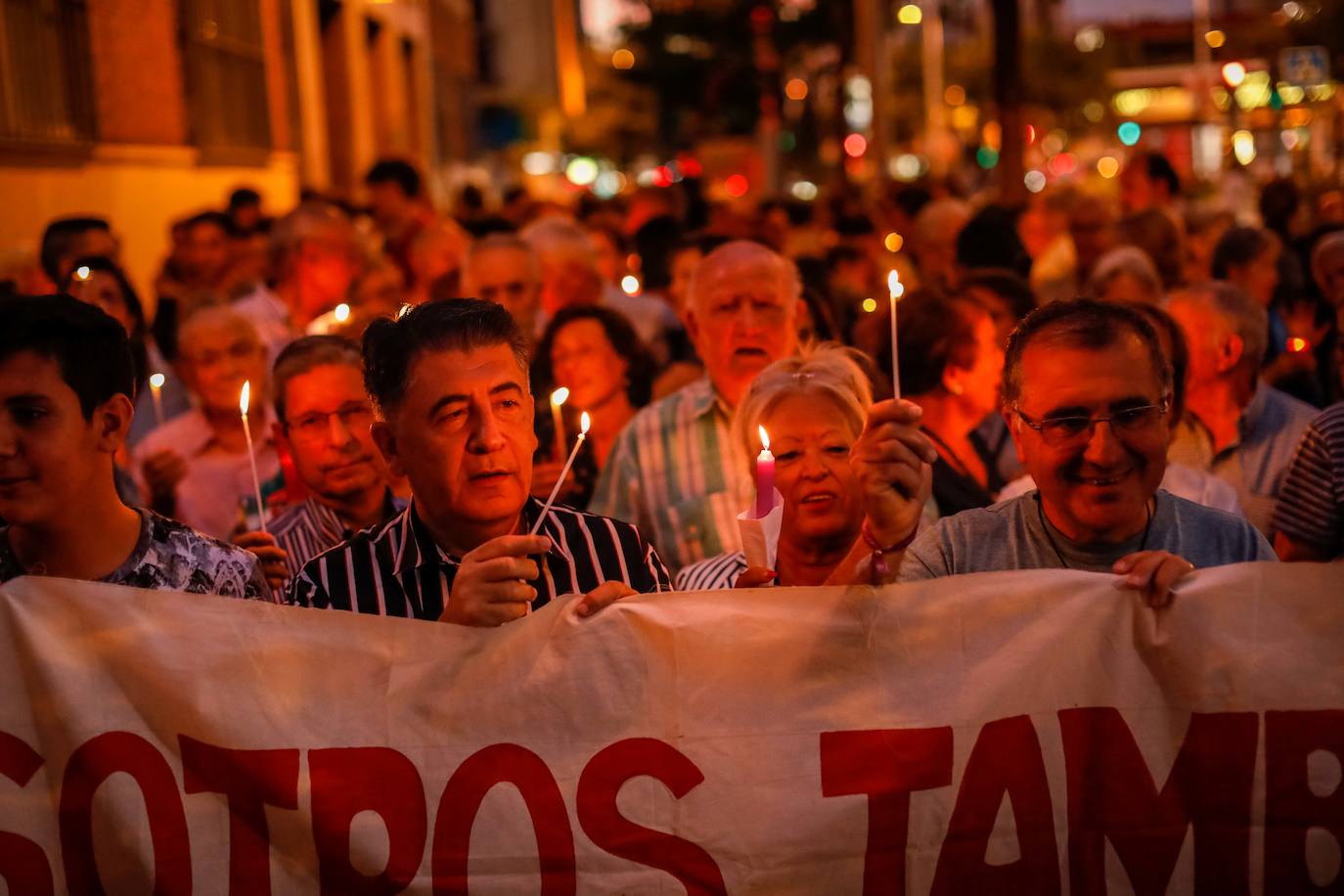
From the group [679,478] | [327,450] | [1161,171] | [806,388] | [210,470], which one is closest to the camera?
[806,388]

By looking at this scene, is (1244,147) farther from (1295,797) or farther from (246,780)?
Result: (246,780)

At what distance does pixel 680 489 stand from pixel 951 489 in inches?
34.4

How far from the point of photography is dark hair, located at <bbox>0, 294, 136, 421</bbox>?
3744mm

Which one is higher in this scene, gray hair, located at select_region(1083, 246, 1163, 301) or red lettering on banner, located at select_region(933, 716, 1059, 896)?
gray hair, located at select_region(1083, 246, 1163, 301)

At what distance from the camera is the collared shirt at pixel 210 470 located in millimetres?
6418

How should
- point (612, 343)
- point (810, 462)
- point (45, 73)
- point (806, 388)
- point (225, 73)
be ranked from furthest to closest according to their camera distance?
1. point (225, 73)
2. point (45, 73)
3. point (612, 343)
4. point (806, 388)
5. point (810, 462)

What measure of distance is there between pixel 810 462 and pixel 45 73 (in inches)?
434

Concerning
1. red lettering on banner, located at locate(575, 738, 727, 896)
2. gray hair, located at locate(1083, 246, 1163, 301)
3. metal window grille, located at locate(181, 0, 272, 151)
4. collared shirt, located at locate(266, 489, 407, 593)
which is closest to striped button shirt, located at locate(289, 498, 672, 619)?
red lettering on banner, located at locate(575, 738, 727, 896)

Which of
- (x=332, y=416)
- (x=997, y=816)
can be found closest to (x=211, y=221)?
(x=332, y=416)

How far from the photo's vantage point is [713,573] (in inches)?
187

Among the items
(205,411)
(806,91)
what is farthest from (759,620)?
(806,91)

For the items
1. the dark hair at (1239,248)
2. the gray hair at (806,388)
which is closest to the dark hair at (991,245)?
the dark hair at (1239,248)

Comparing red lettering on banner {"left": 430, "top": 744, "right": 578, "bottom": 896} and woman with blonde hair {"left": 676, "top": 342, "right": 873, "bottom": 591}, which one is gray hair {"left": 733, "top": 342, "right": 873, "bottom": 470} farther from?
red lettering on banner {"left": 430, "top": 744, "right": 578, "bottom": 896}

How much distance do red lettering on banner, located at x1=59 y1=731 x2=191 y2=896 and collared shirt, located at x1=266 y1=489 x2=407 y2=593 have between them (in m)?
1.65
